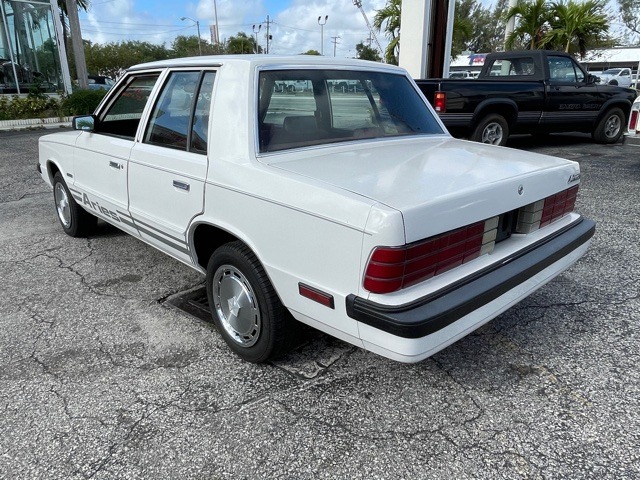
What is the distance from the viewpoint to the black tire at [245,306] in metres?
2.59

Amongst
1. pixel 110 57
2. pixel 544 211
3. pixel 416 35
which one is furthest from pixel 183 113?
pixel 110 57

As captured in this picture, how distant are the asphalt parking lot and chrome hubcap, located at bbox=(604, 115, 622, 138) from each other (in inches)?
313

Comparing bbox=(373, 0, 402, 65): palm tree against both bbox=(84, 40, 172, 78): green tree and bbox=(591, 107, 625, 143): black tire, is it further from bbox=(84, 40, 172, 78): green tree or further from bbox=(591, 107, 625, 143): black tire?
bbox=(84, 40, 172, 78): green tree

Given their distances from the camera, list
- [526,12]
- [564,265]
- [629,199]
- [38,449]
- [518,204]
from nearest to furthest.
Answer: [38,449]
[518,204]
[564,265]
[629,199]
[526,12]

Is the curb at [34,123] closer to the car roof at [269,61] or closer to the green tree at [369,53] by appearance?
the car roof at [269,61]

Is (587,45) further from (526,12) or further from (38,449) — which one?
(38,449)

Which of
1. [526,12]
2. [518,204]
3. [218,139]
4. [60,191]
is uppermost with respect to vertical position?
[526,12]

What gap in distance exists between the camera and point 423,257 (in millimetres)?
2135

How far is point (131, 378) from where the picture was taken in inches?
108

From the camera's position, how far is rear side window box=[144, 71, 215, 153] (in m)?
2.96

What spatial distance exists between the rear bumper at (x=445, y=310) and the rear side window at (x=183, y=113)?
1.48 m

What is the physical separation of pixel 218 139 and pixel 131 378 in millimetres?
1403

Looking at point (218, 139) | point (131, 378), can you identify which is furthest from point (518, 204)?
point (131, 378)

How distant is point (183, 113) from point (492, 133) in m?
7.07
